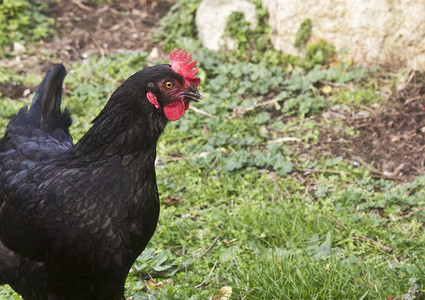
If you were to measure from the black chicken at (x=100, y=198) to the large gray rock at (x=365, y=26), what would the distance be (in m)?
3.57

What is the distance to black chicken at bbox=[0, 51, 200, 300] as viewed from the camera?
8.92 feet

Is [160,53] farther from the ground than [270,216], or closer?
farther from the ground

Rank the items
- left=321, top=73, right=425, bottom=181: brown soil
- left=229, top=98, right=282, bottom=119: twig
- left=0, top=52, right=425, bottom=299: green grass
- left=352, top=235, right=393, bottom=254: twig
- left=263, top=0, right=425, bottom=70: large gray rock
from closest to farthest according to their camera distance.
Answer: left=0, top=52, right=425, bottom=299: green grass → left=352, top=235, right=393, bottom=254: twig → left=321, top=73, right=425, bottom=181: brown soil → left=229, top=98, right=282, bottom=119: twig → left=263, top=0, right=425, bottom=70: large gray rock

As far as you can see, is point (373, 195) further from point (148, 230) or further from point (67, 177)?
point (67, 177)

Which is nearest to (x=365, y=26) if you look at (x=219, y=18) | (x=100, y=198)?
(x=219, y=18)

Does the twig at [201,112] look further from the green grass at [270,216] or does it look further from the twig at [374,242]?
the twig at [374,242]

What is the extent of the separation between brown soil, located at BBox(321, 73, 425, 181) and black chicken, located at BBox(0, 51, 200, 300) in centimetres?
258

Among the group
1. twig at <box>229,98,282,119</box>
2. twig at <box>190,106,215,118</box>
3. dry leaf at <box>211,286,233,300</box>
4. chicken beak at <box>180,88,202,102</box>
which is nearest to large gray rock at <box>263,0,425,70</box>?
twig at <box>229,98,282,119</box>

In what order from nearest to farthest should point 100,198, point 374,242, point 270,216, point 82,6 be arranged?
point 100,198 < point 374,242 < point 270,216 < point 82,6

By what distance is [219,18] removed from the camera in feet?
21.9

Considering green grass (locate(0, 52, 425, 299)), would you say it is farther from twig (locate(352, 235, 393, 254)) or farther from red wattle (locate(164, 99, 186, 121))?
red wattle (locate(164, 99, 186, 121))

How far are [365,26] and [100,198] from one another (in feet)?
13.8

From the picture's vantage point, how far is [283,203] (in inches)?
171

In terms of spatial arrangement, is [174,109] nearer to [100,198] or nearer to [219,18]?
[100,198]
